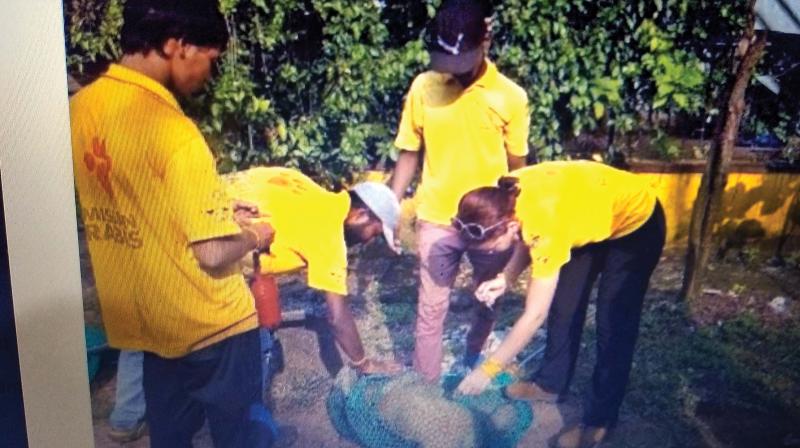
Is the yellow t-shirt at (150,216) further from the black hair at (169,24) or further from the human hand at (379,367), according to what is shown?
the human hand at (379,367)

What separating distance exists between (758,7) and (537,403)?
3.29ft

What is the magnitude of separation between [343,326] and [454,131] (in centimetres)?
51

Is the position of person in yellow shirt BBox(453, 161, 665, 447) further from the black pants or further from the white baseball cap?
the white baseball cap

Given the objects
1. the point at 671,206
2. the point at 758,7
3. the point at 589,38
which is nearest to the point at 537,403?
the point at 671,206

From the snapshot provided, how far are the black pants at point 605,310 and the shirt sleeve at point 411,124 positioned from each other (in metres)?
0.43

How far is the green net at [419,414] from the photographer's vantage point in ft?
5.47

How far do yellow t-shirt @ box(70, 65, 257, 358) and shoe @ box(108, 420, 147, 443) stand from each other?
0.21 metres

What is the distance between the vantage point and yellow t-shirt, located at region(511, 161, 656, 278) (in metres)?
1.54

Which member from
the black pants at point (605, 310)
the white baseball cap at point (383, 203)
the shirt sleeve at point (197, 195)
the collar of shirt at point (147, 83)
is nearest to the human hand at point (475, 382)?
the black pants at point (605, 310)

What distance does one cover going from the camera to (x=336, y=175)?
1.55 m

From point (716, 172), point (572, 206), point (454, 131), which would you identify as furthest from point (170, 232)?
point (716, 172)

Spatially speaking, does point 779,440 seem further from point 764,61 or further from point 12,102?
point 12,102


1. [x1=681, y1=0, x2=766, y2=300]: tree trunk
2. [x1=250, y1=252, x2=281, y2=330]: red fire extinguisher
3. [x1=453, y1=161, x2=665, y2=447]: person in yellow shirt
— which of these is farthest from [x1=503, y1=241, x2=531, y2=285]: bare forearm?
[x1=250, y1=252, x2=281, y2=330]: red fire extinguisher

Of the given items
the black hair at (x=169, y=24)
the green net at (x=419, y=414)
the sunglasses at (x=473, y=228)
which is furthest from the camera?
the green net at (x=419, y=414)
